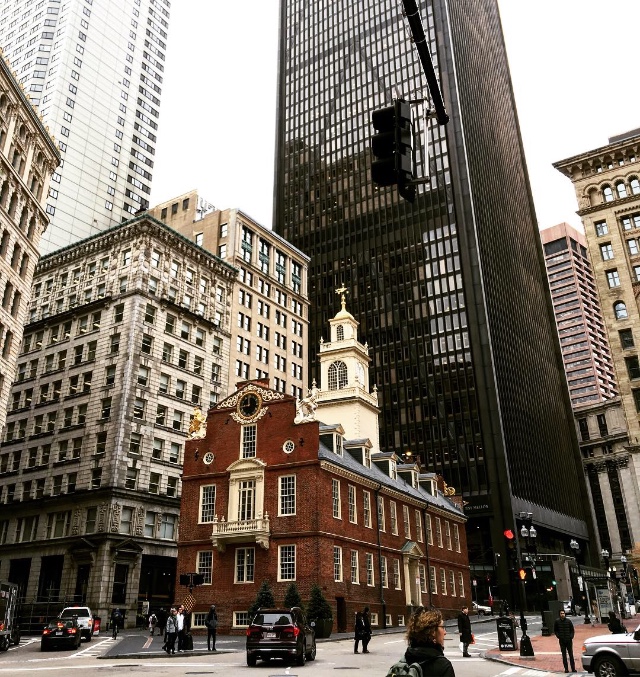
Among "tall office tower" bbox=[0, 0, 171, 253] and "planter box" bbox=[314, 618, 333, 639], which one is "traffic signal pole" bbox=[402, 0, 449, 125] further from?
"tall office tower" bbox=[0, 0, 171, 253]

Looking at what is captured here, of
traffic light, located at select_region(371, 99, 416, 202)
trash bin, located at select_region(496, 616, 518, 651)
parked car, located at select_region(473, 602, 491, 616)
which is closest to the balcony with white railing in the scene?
trash bin, located at select_region(496, 616, 518, 651)

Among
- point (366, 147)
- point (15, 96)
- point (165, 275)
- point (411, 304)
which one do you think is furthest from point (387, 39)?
point (15, 96)

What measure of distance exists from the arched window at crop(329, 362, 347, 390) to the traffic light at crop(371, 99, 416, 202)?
53.1 meters

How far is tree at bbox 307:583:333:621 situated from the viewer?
36781 millimetres

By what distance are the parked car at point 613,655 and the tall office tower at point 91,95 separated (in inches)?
3281

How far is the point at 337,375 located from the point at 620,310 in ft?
85.9

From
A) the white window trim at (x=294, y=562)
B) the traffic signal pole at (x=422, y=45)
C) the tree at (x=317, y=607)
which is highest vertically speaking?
the traffic signal pole at (x=422, y=45)

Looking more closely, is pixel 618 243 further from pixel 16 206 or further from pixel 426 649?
pixel 426 649

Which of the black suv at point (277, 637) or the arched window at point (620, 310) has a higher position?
the arched window at point (620, 310)

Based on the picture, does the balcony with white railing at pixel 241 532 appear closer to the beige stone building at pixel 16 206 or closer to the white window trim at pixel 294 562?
the white window trim at pixel 294 562

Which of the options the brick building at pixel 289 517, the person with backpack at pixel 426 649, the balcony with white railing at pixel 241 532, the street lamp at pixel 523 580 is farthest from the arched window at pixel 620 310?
the person with backpack at pixel 426 649

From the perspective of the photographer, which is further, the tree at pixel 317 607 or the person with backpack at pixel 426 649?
the tree at pixel 317 607

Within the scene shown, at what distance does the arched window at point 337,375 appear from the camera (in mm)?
62156

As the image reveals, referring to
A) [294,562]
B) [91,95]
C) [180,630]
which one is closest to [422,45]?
[180,630]
